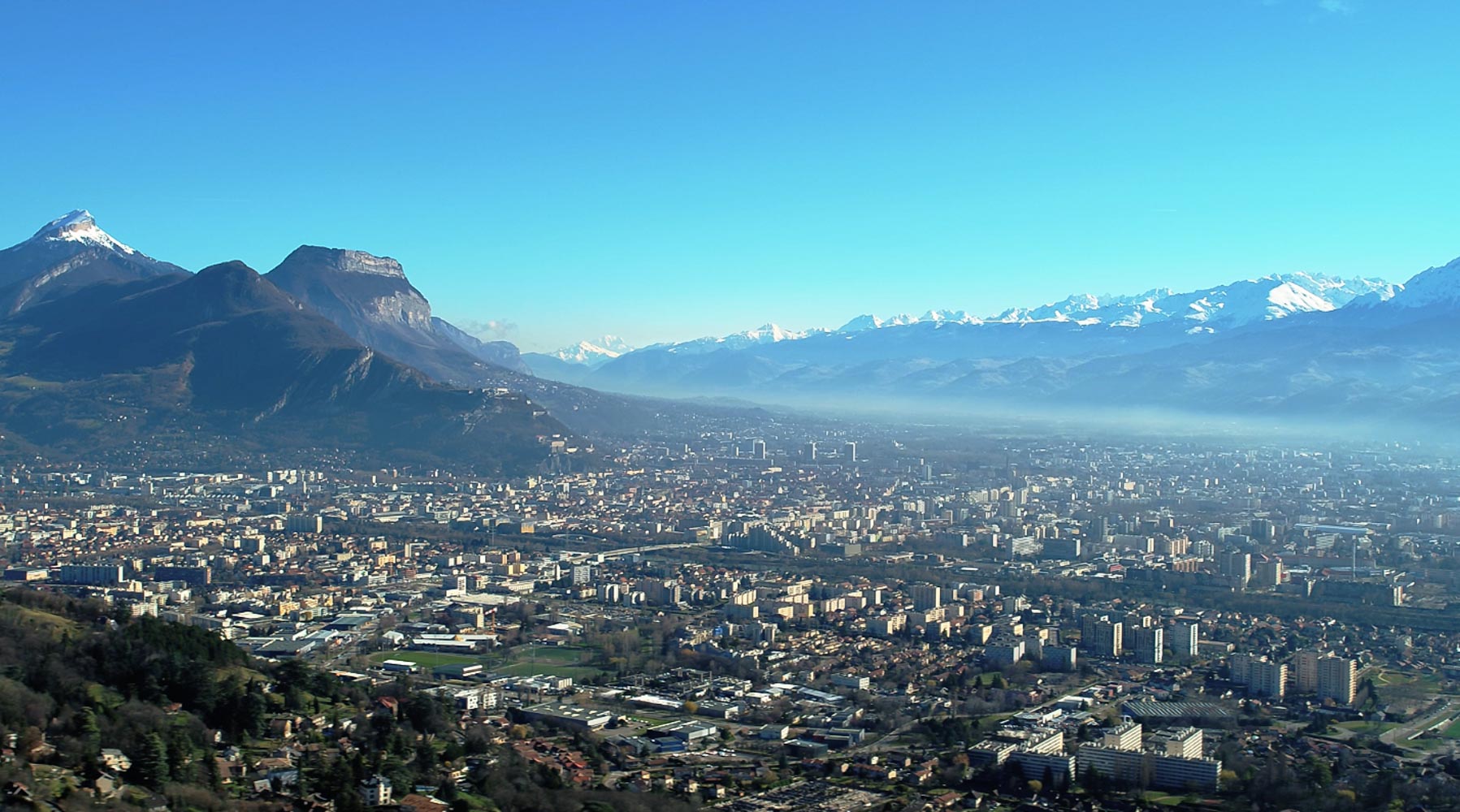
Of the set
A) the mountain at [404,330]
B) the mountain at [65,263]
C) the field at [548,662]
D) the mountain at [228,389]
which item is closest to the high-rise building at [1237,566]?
the field at [548,662]

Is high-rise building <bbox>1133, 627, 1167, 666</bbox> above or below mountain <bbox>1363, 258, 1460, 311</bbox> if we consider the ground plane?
below

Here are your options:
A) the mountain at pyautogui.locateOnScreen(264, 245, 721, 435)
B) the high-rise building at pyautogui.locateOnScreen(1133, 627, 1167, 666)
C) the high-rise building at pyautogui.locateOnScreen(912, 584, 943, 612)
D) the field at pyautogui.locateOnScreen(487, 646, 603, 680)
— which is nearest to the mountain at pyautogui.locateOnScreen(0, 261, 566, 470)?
the mountain at pyautogui.locateOnScreen(264, 245, 721, 435)

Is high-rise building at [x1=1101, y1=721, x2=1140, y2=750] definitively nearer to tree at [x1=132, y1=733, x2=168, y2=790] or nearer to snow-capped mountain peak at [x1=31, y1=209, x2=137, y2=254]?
tree at [x1=132, y1=733, x2=168, y2=790]

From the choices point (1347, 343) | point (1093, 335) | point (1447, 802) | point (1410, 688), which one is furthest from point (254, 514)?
point (1093, 335)

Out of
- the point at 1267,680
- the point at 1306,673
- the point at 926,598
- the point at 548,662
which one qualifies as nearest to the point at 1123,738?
the point at 1267,680

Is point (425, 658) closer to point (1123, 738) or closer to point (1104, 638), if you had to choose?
point (1123, 738)

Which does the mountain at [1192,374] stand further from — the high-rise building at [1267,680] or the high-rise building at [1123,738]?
the high-rise building at [1123,738]
